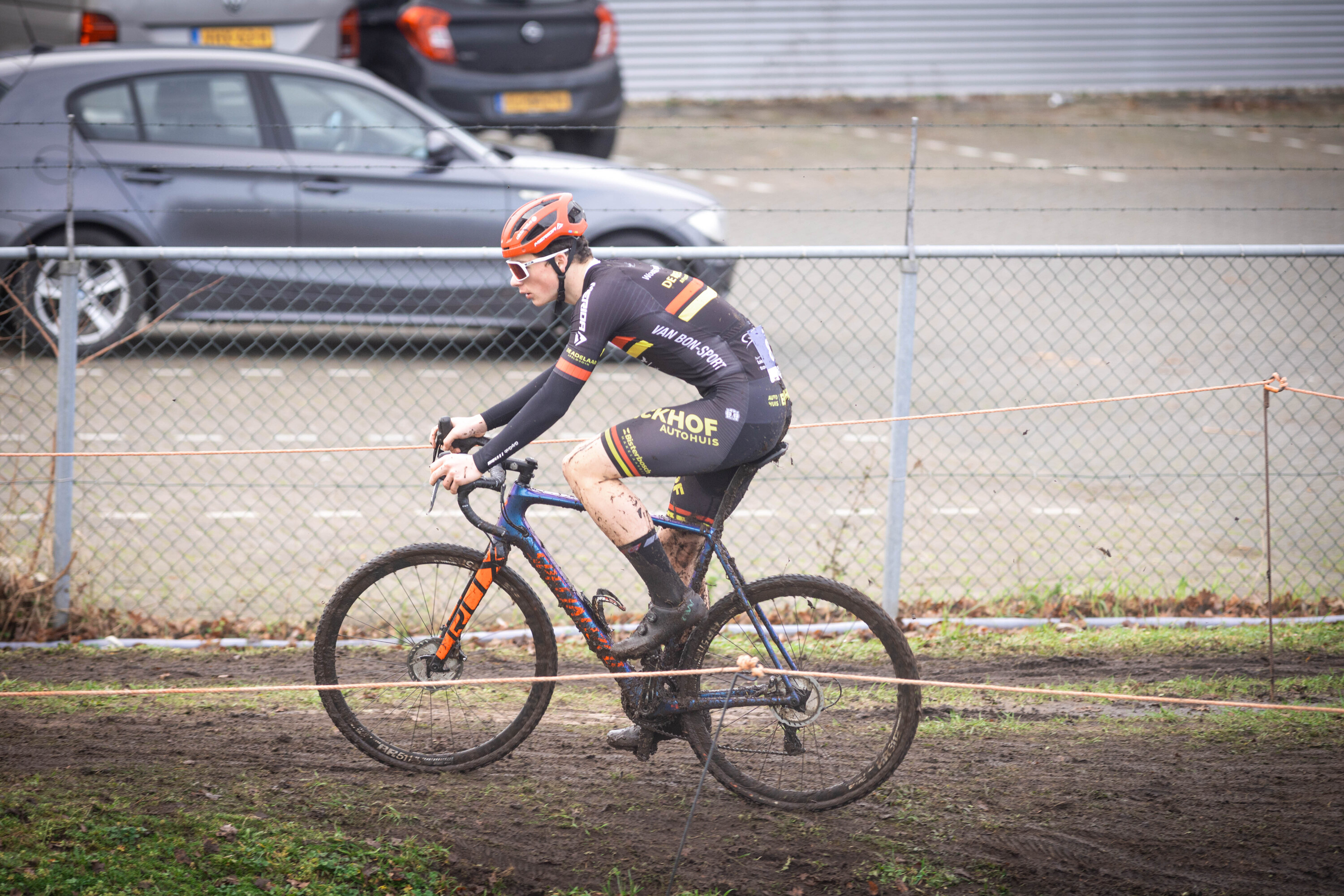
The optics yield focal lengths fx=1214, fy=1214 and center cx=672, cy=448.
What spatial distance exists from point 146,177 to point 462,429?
538 centimetres

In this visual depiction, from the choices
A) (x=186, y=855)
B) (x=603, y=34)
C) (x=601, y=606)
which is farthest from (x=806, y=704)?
(x=603, y=34)

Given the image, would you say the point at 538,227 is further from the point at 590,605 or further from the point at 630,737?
the point at 630,737

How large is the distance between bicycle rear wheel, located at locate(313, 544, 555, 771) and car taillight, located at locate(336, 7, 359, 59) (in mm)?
8467

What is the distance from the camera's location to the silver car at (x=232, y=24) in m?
10.6

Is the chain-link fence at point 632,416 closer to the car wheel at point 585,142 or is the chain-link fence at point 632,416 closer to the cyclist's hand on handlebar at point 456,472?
the cyclist's hand on handlebar at point 456,472

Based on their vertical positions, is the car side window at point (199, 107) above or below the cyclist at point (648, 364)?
above

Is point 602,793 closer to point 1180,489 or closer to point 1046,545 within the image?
point 1046,545

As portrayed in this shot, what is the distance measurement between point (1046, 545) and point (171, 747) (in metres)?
4.31

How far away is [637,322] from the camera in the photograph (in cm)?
361

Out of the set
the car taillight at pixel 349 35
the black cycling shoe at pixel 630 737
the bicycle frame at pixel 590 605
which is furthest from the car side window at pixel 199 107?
the black cycling shoe at pixel 630 737

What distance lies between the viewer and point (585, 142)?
13.4 meters

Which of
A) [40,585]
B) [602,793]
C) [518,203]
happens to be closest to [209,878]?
[602,793]

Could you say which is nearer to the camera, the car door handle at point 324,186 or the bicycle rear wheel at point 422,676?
the bicycle rear wheel at point 422,676

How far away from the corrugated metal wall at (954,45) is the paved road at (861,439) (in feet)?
26.1
